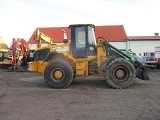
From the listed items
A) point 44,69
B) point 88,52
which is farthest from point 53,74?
point 88,52

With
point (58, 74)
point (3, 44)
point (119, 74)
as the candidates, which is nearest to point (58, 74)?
point (58, 74)

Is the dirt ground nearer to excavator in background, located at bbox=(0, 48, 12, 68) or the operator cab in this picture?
the operator cab

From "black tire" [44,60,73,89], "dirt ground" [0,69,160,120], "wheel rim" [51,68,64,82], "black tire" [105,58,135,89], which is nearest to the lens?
"dirt ground" [0,69,160,120]

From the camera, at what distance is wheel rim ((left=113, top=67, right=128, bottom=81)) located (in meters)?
12.5

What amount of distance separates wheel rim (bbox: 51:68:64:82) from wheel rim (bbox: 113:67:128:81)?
7.33ft

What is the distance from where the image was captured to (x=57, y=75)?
507 inches

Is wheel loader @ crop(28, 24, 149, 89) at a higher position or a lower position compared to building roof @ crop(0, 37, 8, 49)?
lower

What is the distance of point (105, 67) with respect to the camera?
12484mm

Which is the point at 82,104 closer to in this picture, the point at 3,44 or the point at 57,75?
the point at 57,75

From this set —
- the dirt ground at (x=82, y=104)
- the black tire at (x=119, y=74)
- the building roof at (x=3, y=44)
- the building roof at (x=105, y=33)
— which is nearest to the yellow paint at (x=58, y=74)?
the dirt ground at (x=82, y=104)

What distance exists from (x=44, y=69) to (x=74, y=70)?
1.34 meters

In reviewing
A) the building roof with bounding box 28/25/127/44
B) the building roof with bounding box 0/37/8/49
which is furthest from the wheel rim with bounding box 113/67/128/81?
the building roof with bounding box 28/25/127/44

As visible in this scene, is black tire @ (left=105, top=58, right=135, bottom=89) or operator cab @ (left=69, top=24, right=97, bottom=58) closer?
black tire @ (left=105, top=58, right=135, bottom=89)

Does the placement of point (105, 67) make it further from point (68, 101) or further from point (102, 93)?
point (68, 101)
